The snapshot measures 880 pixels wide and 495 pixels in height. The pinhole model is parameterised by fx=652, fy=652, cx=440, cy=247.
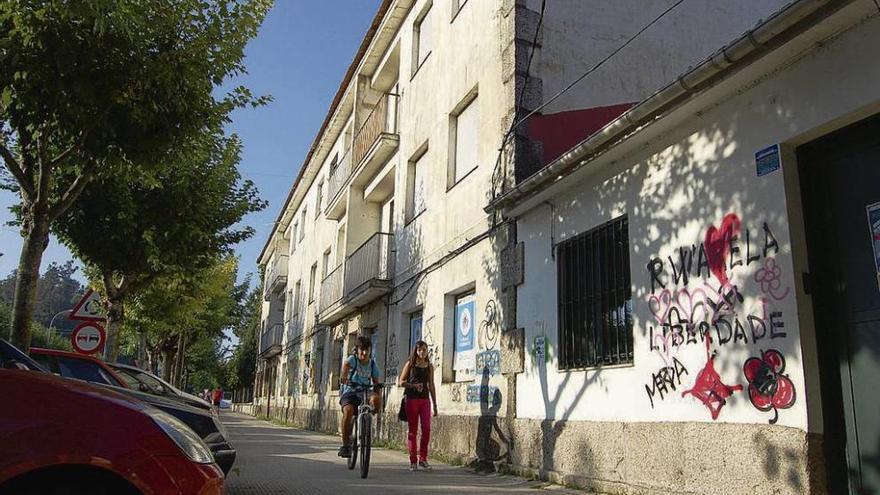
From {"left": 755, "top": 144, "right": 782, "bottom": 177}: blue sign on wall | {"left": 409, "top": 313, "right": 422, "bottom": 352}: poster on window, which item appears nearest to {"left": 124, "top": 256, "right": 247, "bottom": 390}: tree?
{"left": 409, "top": 313, "right": 422, "bottom": 352}: poster on window

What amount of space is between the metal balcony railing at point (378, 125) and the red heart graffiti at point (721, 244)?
420 inches

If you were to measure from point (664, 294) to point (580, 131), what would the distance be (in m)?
3.98

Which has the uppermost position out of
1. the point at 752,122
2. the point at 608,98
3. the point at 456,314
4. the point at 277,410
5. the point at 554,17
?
the point at 554,17

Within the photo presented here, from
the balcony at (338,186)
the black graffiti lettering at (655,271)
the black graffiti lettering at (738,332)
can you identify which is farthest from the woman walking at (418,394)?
the balcony at (338,186)

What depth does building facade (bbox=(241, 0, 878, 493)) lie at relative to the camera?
4.91m

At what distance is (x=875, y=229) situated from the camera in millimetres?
4574

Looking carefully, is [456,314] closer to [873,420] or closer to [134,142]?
[134,142]

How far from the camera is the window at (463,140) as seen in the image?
36.5 ft

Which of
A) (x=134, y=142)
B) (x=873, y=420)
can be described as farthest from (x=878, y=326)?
(x=134, y=142)

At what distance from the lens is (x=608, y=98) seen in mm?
9875

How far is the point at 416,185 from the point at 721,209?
902cm

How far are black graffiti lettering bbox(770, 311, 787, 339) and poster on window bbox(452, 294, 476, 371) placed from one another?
5651mm

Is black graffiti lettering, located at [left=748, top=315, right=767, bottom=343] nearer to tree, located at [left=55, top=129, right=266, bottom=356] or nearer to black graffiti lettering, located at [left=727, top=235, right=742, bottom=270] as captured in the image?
black graffiti lettering, located at [left=727, top=235, right=742, bottom=270]

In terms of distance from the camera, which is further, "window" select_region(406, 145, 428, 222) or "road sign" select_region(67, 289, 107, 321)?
"window" select_region(406, 145, 428, 222)
